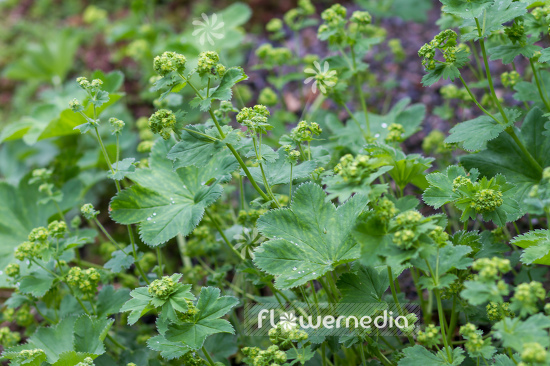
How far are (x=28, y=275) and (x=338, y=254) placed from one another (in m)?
1.40

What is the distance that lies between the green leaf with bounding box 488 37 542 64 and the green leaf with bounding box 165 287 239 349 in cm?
140

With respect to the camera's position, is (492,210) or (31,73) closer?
(492,210)

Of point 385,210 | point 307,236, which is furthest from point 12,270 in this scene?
point 385,210

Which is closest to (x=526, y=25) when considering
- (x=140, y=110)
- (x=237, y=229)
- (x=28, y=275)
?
(x=237, y=229)

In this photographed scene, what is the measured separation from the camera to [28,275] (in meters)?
2.15

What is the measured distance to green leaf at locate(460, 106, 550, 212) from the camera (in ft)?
6.72

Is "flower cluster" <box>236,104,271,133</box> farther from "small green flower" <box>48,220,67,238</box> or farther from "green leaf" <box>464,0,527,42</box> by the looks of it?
"small green flower" <box>48,220,67,238</box>

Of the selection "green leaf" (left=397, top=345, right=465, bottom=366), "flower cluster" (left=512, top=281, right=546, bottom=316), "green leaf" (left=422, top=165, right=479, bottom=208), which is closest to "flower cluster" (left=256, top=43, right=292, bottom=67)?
"green leaf" (left=422, top=165, right=479, bottom=208)

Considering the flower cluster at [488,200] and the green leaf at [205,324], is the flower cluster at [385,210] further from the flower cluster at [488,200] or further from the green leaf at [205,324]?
the green leaf at [205,324]

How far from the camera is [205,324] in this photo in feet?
5.75

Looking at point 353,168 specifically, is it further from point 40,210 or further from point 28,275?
point 40,210

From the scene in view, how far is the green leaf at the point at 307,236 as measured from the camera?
173cm

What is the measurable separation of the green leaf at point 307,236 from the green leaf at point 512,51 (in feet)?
2.63

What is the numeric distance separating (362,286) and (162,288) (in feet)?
2.34
